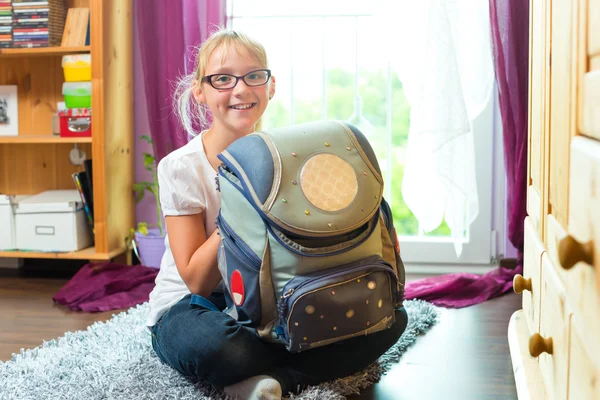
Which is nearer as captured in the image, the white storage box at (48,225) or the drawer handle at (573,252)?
the drawer handle at (573,252)

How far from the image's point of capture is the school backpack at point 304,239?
1328 millimetres

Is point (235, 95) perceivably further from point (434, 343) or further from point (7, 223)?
point (7, 223)

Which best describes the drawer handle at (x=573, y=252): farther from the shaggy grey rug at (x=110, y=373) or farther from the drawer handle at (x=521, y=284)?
the shaggy grey rug at (x=110, y=373)

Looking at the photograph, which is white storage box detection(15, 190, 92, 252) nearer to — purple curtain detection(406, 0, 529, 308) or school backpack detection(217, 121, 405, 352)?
purple curtain detection(406, 0, 529, 308)

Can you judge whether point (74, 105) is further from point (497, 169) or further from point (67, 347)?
point (497, 169)

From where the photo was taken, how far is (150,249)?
2695 mm

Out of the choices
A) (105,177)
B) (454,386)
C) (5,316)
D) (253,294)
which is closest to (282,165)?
(253,294)

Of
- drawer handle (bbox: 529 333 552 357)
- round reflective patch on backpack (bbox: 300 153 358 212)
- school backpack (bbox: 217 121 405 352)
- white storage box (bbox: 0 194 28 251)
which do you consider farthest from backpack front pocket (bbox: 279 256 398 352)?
white storage box (bbox: 0 194 28 251)

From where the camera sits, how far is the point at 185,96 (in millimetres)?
1947

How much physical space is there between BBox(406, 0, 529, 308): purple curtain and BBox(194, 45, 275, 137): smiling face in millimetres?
966

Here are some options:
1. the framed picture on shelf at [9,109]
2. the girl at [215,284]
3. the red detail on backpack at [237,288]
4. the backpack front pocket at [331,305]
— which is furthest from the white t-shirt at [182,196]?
the framed picture on shelf at [9,109]

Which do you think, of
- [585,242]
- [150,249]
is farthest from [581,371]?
[150,249]

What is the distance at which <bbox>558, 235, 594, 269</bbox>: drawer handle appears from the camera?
71 cm

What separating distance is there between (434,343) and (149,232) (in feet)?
4.36
